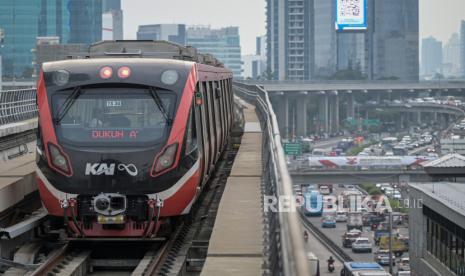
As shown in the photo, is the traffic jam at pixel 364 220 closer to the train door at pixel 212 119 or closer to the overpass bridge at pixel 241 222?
the train door at pixel 212 119

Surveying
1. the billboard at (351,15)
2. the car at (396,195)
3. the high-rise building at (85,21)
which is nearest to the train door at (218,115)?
the car at (396,195)

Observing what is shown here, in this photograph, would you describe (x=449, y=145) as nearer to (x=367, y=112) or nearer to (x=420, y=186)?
(x=420, y=186)

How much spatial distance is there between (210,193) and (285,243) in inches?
467

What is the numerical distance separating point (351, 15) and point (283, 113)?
25970 millimetres

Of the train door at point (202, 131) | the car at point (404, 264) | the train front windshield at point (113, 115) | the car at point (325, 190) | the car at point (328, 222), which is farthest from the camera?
the car at point (325, 190)

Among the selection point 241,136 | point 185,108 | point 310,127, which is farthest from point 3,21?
point 185,108

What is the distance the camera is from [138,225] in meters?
12.8

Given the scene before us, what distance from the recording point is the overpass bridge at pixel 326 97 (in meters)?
131

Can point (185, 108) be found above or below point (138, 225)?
above

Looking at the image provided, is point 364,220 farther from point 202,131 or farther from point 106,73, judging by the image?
point 106,73

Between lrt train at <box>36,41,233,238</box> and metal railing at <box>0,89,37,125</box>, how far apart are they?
11440 mm

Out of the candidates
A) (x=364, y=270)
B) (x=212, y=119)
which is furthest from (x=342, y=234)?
(x=212, y=119)

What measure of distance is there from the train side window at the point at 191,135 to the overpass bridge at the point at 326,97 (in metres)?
110

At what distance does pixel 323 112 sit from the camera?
147375 millimetres
